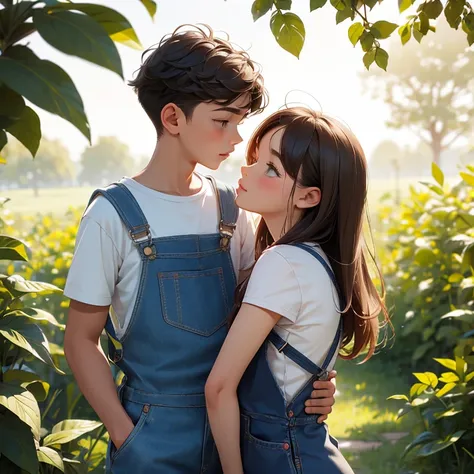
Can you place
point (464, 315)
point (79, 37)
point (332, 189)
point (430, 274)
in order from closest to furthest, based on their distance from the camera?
point (79, 37)
point (332, 189)
point (464, 315)
point (430, 274)

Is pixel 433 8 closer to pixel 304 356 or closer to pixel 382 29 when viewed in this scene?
pixel 382 29

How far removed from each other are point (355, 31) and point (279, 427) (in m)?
1.04

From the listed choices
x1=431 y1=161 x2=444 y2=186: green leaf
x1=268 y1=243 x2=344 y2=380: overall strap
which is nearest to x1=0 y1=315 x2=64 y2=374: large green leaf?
x1=268 y1=243 x2=344 y2=380: overall strap

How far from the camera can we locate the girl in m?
1.55

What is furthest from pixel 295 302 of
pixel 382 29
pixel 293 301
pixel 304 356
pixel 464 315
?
pixel 464 315

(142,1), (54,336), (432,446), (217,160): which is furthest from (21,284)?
(54,336)

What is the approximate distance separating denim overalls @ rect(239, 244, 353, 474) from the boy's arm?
275mm

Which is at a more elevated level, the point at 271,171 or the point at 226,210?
the point at 271,171

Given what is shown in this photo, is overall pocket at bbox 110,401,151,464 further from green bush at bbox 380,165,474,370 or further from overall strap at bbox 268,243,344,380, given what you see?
green bush at bbox 380,165,474,370

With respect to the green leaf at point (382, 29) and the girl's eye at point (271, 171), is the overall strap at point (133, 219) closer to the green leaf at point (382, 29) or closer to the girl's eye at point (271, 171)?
the girl's eye at point (271, 171)

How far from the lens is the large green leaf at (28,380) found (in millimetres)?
1965

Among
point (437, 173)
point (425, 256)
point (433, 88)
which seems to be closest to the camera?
point (437, 173)

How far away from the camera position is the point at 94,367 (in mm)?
1709

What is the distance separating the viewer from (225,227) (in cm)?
183
